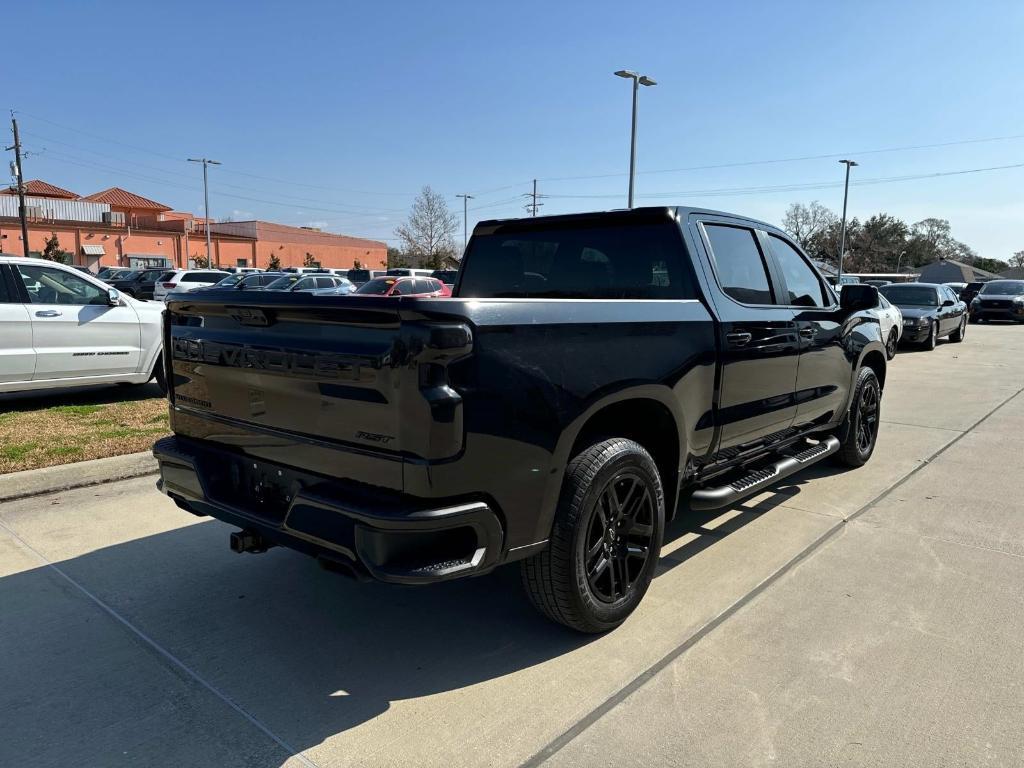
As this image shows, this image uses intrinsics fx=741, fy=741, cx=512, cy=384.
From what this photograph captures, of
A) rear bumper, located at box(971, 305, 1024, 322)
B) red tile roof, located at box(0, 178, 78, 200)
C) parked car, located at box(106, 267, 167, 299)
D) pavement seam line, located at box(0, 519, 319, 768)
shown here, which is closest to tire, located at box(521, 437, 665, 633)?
pavement seam line, located at box(0, 519, 319, 768)


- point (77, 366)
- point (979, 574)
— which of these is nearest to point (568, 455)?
point (979, 574)

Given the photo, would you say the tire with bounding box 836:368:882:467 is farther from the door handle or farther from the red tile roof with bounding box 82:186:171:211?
the red tile roof with bounding box 82:186:171:211

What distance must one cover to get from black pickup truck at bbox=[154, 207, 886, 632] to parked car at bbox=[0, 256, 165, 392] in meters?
Answer: 4.89

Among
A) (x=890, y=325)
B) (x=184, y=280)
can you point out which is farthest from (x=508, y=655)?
(x=184, y=280)

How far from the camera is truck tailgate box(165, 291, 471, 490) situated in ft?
8.18

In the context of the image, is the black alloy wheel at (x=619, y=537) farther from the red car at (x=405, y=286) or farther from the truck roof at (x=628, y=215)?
the red car at (x=405, y=286)

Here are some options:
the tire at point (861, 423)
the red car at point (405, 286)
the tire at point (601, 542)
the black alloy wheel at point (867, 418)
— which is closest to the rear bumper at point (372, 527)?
the tire at point (601, 542)

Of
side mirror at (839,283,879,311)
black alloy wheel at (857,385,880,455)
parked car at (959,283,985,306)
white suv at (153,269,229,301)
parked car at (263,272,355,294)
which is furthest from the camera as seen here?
parked car at (959,283,985,306)

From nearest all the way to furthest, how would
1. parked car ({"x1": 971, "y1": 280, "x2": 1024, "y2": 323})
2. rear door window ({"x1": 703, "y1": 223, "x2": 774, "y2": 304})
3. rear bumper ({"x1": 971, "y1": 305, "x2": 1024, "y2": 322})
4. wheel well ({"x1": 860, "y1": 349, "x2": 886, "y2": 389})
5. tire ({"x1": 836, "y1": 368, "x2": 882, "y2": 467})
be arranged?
rear door window ({"x1": 703, "y1": 223, "x2": 774, "y2": 304})
tire ({"x1": 836, "y1": 368, "x2": 882, "y2": 467})
wheel well ({"x1": 860, "y1": 349, "x2": 886, "y2": 389})
parked car ({"x1": 971, "y1": 280, "x2": 1024, "y2": 323})
rear bumper ({"x1": 971, "y1": 305, "x2": 1024, "y2": 322})

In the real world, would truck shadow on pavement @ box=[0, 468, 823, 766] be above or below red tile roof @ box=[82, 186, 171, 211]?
below

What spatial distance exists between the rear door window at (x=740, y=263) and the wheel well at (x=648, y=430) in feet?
3.24

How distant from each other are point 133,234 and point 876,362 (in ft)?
210

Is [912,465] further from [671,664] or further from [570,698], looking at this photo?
[570,698]

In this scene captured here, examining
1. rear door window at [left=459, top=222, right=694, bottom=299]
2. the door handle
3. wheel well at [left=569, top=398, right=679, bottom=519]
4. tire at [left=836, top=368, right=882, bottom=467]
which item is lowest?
tire at [left=836, top=368, right=882, bottom=467]
